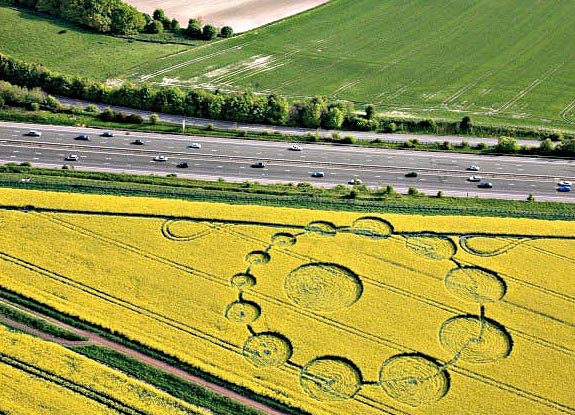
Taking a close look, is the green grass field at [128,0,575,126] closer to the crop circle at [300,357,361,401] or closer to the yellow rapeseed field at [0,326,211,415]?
the crop circle at [300,357,361,401]

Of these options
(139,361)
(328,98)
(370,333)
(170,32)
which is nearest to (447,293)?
(370,333)

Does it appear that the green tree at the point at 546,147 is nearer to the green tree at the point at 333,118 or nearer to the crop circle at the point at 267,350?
the green tree at the point at 333,118

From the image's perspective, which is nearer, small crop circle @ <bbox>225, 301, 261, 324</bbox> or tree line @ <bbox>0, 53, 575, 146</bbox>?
small crop circle @ <bbox>225, 301, 261, 324</bbox>

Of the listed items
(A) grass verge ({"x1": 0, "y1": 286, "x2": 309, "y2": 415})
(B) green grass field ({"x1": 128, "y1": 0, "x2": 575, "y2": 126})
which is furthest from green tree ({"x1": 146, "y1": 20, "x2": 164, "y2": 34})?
(A) grass verge ({"x1": 0, "y1": 286, "x2": 309, "y2": 415})

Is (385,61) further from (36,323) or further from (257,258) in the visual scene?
(36,323)

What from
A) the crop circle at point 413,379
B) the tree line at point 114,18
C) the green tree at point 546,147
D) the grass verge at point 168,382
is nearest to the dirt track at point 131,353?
the grass verge at point 168,382

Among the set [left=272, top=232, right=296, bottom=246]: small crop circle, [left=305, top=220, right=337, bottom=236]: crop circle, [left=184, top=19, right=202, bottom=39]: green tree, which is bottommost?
[left=272, top=232, right=296, bottom=246]: small crop circle
